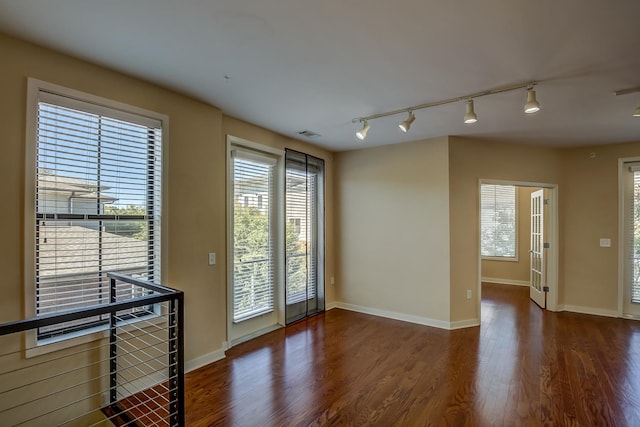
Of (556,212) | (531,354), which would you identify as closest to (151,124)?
(531,354)

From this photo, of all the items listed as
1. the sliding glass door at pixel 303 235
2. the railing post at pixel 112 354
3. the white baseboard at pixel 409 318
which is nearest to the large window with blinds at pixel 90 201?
the railing post at pixel 112 354

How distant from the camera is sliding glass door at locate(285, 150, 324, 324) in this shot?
4582mm

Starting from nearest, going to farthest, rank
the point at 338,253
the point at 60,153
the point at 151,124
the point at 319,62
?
the point at 60,153 → the point at 319,62 → the point at 151,124 → the point at 338,253

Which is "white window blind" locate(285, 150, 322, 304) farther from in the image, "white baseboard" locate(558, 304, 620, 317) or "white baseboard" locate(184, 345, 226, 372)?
"white baseboard" locate(558, 304, 620, 317)

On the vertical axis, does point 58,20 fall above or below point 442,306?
above

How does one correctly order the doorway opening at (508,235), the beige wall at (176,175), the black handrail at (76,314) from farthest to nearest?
the doorway opening at (508,235)
the beige wall at (176,175)
the black handrail at (76,314)

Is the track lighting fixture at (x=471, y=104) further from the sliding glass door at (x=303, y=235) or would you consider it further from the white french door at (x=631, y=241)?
the white french door at (x=631, y=241)

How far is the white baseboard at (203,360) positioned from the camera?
308 centimetres

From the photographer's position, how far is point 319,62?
95.0 inches

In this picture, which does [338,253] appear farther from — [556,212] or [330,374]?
[556,212]

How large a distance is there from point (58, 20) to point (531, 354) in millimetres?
4976

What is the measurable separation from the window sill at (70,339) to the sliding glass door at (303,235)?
215cm

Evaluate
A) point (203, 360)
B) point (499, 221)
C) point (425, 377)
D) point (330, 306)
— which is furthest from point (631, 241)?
point (203, 360)

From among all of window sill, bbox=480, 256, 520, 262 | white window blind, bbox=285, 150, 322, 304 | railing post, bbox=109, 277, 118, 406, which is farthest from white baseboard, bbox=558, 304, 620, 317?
railing post, bbox=109, 277, 118, 406
